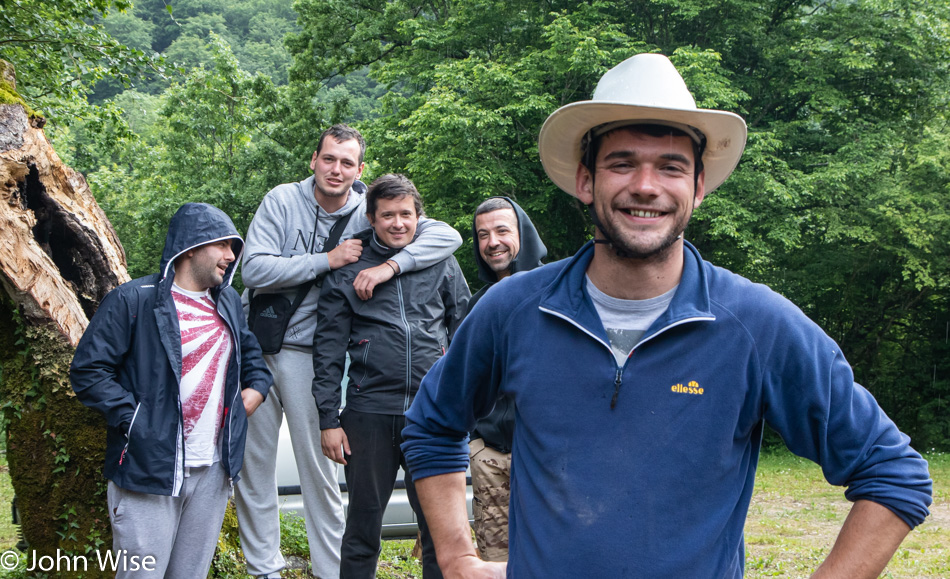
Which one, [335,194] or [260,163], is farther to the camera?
[260,163]

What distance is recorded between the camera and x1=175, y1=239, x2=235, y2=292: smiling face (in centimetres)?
387

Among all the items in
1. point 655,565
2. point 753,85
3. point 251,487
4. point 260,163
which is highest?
point 753,85

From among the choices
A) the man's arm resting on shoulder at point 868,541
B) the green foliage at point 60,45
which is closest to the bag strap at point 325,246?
the man's arm resting on shoulder at point 868,541

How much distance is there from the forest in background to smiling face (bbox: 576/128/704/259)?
1512cm

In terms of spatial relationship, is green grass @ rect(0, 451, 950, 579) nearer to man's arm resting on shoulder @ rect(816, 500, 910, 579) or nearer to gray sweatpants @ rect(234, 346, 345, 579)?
gray sweatpants @ rect(234, 346, 345, 579)

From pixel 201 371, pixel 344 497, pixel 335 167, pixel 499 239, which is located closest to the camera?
pixel 201 371

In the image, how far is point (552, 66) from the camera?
1778 cm

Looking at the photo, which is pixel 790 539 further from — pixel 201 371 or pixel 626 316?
pixel 626 316

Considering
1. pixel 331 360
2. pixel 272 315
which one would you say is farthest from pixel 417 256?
pixel 272 315

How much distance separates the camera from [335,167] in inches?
177

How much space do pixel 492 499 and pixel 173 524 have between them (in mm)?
1459

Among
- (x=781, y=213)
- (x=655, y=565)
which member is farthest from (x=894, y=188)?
(x=655, y=565)

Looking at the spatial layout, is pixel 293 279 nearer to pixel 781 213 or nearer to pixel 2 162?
pixel 2 162

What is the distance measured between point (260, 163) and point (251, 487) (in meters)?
18.0
